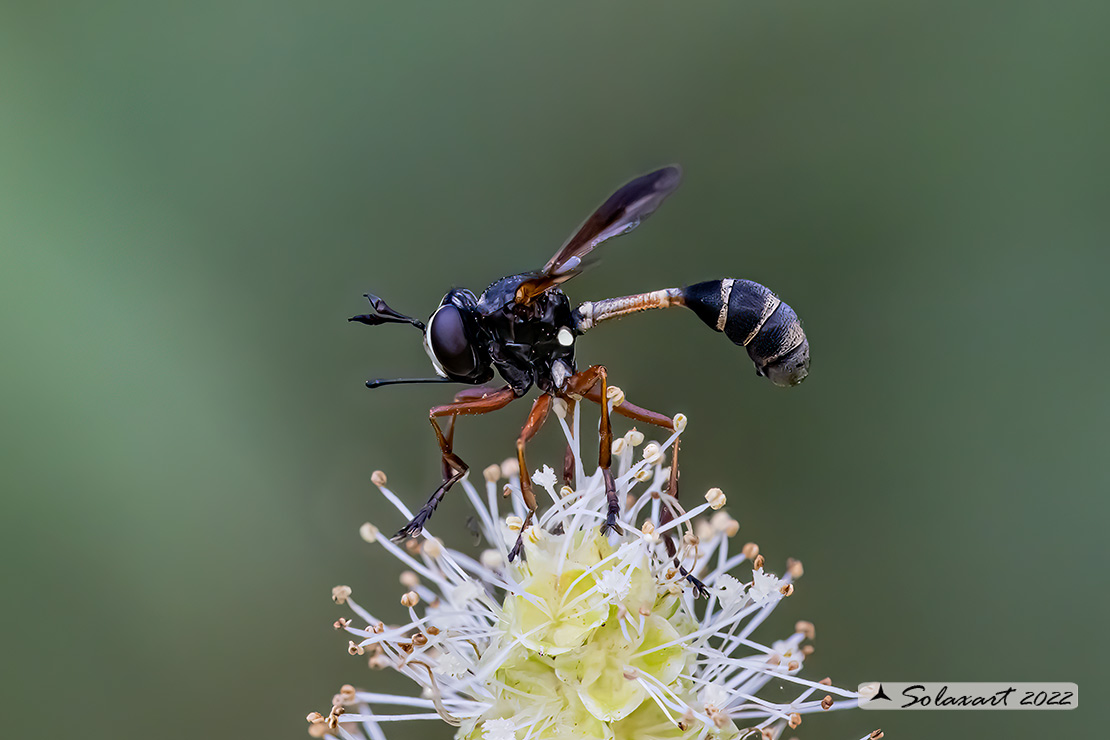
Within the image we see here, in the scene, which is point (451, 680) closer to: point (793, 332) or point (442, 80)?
point (793, 332)


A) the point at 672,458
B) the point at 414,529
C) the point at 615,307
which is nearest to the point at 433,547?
the point at 414,529

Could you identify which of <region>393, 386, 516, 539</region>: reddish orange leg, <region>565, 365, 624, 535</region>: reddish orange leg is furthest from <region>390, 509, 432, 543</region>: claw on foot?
<region>565, 365, 624, 535</region>: reddish orange leg

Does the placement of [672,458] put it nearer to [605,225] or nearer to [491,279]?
[605,225]

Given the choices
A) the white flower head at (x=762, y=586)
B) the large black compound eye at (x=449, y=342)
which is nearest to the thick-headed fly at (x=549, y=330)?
the large black compound eye at (x=449, y=342)

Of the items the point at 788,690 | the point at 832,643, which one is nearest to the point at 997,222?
the point at 832,643

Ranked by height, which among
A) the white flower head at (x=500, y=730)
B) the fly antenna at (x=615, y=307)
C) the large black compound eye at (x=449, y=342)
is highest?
the fly antenna at (x=615, y=307)

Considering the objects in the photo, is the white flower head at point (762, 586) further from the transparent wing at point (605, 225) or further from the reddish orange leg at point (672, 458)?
the transparent wing at point (605, 225)
